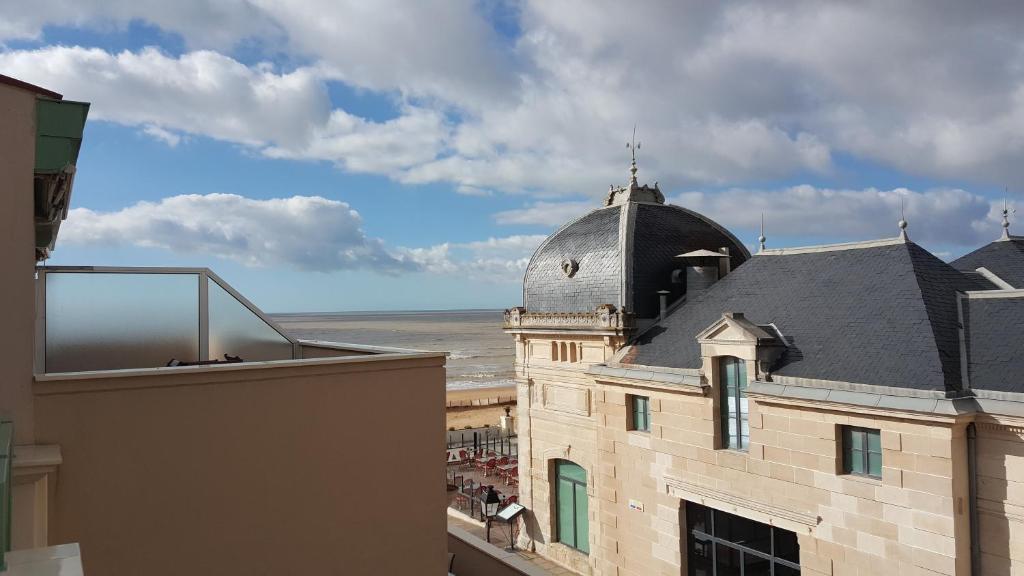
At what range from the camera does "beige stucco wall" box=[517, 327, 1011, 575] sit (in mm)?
12594

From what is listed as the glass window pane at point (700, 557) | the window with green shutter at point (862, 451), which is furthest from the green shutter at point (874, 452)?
the glass window pane at point (700, 557)

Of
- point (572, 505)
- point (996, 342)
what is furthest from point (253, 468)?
point (572, 505)

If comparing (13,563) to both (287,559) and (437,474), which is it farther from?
(437,474)

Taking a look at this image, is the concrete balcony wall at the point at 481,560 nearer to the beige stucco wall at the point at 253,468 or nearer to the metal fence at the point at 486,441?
the beige stucco wall at the point at 253,468

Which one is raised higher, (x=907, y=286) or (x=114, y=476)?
(x=907, y=286)

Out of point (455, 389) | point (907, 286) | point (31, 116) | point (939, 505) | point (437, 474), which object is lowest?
point (455, 389)

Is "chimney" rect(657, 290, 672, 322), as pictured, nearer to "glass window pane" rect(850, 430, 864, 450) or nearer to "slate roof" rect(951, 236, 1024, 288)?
"glass window pane" rect(850, 430, 864, 450)

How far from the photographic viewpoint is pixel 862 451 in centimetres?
1412

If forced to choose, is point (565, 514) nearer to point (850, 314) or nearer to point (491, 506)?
point (491, 506)

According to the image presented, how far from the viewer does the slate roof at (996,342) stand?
13.0 m

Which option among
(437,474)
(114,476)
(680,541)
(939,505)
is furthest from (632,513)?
(114,476)

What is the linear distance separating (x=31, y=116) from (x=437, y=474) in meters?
5.74

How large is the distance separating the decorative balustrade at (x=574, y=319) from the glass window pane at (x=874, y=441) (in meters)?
8.13

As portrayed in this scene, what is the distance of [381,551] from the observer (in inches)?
322
